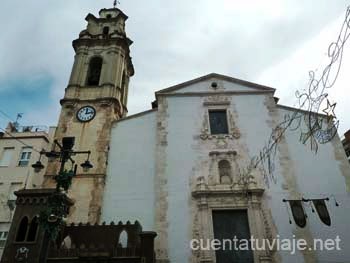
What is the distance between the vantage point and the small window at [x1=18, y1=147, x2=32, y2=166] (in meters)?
17.7

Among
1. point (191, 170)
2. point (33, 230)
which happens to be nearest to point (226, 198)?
point (191, 170)

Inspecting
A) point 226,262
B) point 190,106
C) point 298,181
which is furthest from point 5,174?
point 298,181

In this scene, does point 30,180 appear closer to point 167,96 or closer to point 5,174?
point 5,174

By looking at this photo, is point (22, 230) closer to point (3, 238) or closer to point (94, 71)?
point (3, 238)

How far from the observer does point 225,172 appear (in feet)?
50.1

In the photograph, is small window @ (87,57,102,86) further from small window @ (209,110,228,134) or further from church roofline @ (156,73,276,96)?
small window @ (209,110,228,134)

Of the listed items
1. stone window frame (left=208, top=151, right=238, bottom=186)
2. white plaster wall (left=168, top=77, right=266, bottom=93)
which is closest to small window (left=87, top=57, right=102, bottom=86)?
white plaster wall (left=168, top=77, right=266, bottom=93)

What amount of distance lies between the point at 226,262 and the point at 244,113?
810cm

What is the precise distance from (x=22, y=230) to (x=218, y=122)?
10895mm

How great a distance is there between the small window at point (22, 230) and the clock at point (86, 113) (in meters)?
6.90

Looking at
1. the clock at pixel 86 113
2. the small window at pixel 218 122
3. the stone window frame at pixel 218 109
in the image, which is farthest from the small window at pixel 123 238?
the clock at pixel 86 113

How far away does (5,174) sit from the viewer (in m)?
17.2

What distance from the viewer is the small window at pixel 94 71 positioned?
66.8 feet

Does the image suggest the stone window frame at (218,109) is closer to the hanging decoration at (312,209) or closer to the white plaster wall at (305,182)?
the white plaster wall at (305,182)
